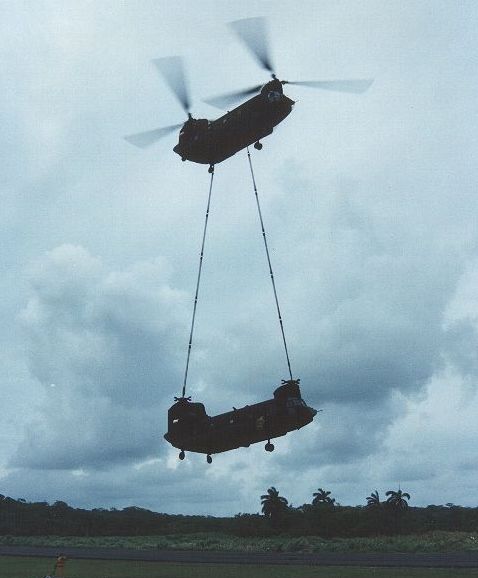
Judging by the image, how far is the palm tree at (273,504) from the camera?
11881cm

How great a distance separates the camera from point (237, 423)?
95.0 feet

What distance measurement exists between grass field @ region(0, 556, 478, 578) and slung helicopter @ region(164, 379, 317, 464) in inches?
452

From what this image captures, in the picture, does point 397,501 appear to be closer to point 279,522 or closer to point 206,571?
point 279,522

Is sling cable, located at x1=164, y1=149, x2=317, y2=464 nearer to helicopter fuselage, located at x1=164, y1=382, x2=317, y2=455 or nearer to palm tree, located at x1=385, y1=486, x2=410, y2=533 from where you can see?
helicopter fuselage, located at x1=164, y1=382, x2=317, y2=455

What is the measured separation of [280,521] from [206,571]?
76.6 metres

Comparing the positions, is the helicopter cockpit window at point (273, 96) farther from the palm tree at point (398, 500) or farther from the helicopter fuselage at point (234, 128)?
the palm tree at point (398, 500)

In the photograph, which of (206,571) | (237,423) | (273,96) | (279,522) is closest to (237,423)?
(237,423)

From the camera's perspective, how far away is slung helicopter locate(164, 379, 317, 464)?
2798 centimetres

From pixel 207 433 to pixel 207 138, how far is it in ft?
44.5

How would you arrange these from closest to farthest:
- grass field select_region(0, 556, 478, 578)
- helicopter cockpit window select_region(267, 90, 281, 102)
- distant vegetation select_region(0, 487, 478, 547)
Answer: helicopter cockpit window select_region(267, 90, 281, 102)
grass field select_region(0, 556, 478, 578)
distant vegetation select_region(0, 487, 478, 547)

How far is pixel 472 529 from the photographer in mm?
101625

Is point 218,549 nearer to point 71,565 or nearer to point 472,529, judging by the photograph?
point 71,565

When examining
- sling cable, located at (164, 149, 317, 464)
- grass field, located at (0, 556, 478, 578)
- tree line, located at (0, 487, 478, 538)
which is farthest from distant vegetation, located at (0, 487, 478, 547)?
sling cable, located at (164, 149, 317, 464)

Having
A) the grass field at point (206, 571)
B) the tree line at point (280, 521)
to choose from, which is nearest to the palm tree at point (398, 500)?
the tree line at point (280, 521)
